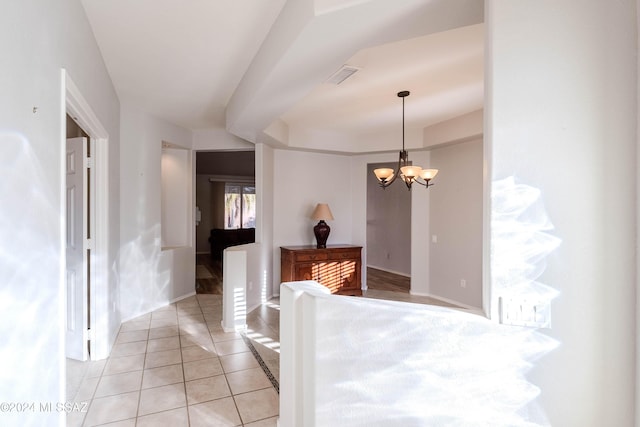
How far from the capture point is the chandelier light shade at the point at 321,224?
5235 millimetres

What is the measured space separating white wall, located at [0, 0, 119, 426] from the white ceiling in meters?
0.66

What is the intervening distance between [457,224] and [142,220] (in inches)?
170

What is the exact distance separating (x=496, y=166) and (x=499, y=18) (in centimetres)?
58

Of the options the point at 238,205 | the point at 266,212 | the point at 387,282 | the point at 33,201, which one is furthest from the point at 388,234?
the point at 33,201

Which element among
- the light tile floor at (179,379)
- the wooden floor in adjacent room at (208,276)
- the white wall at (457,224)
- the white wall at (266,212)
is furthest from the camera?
the wooden floor in adjacent room at (208,276)

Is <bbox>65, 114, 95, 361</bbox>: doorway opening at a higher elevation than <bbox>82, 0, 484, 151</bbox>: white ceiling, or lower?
lower

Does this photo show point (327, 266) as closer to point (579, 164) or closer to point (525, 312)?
point (525, 312)

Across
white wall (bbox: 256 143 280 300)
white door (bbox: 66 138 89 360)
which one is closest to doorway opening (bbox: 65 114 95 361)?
white door (bbox: 66 138 89 360)

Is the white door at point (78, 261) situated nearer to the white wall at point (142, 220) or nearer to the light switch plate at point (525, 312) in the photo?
the white wall at point (142, 220)

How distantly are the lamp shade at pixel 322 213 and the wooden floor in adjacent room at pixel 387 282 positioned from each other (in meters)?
1.71

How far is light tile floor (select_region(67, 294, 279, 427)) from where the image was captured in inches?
87.4

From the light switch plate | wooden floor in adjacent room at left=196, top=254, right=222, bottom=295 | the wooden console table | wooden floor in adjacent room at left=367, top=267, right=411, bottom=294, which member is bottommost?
wooden floor in adjacent room at left=367, top=267, right=411, bottom=294

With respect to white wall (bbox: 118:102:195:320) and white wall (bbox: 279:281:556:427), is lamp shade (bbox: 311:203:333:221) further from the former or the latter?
white wall (bbox: 279:281:556:427)

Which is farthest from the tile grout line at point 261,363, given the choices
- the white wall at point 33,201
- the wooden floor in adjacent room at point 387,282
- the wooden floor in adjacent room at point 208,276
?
the wooden floor in adjacent room at point 387,282
